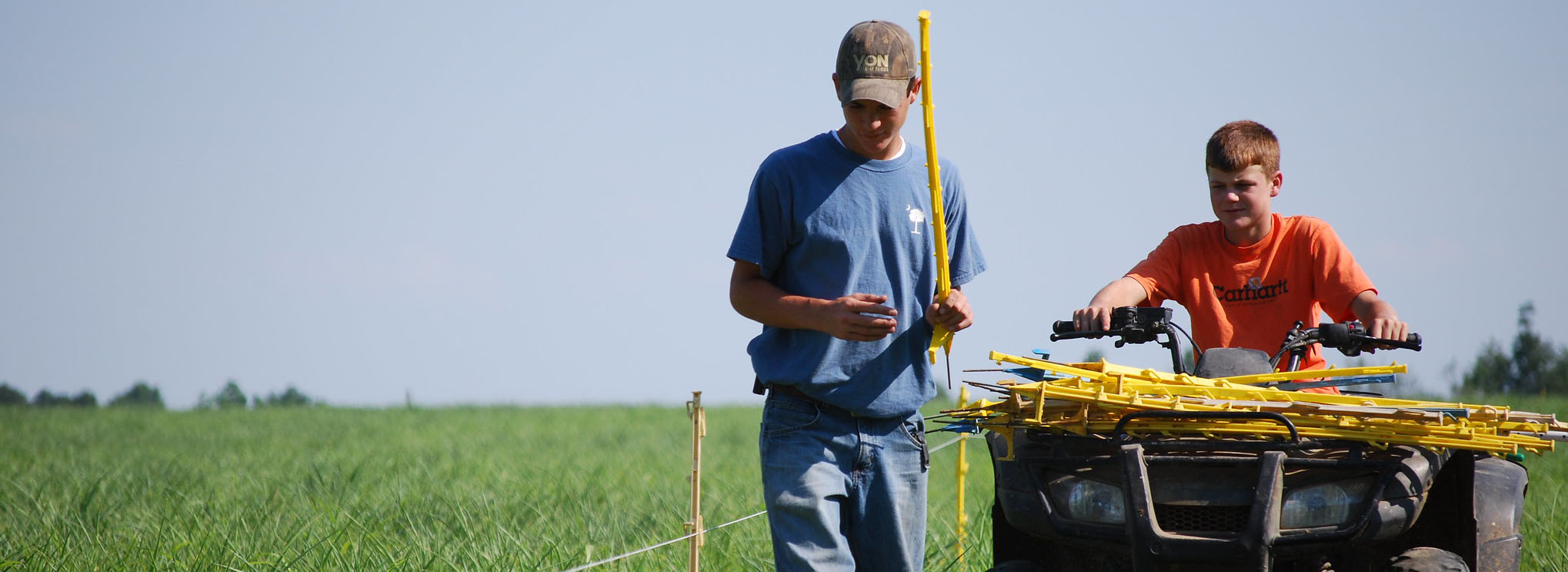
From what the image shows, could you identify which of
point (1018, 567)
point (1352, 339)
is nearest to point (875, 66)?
point (1018, 567)

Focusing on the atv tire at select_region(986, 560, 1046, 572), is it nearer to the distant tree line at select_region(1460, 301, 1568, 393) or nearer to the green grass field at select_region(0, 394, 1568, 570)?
the green grass field at select_region(0, 394, 1568, 570)

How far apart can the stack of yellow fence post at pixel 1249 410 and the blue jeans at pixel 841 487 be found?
36cm

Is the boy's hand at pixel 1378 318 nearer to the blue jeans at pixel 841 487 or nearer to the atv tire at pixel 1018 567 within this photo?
the atv tire at pixel 1018 567

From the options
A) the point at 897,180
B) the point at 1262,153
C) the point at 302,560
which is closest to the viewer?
the point at 897,180

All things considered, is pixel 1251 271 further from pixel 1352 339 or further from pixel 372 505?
pixel 372 505

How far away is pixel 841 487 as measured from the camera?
3113 millimetres

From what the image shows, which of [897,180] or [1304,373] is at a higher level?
[897,180]

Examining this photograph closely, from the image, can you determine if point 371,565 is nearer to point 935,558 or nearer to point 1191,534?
point 935,558

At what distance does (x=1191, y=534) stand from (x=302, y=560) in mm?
3288

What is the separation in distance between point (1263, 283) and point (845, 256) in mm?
1480

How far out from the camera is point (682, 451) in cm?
1440

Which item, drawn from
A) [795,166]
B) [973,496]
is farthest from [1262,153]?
[973,496]

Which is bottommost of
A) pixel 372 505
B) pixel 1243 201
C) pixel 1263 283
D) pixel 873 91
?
pixel 372 505

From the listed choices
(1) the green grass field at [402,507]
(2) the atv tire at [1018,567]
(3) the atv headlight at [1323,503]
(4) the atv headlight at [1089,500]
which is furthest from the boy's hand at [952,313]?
(1) the green grass field at [402,507]
